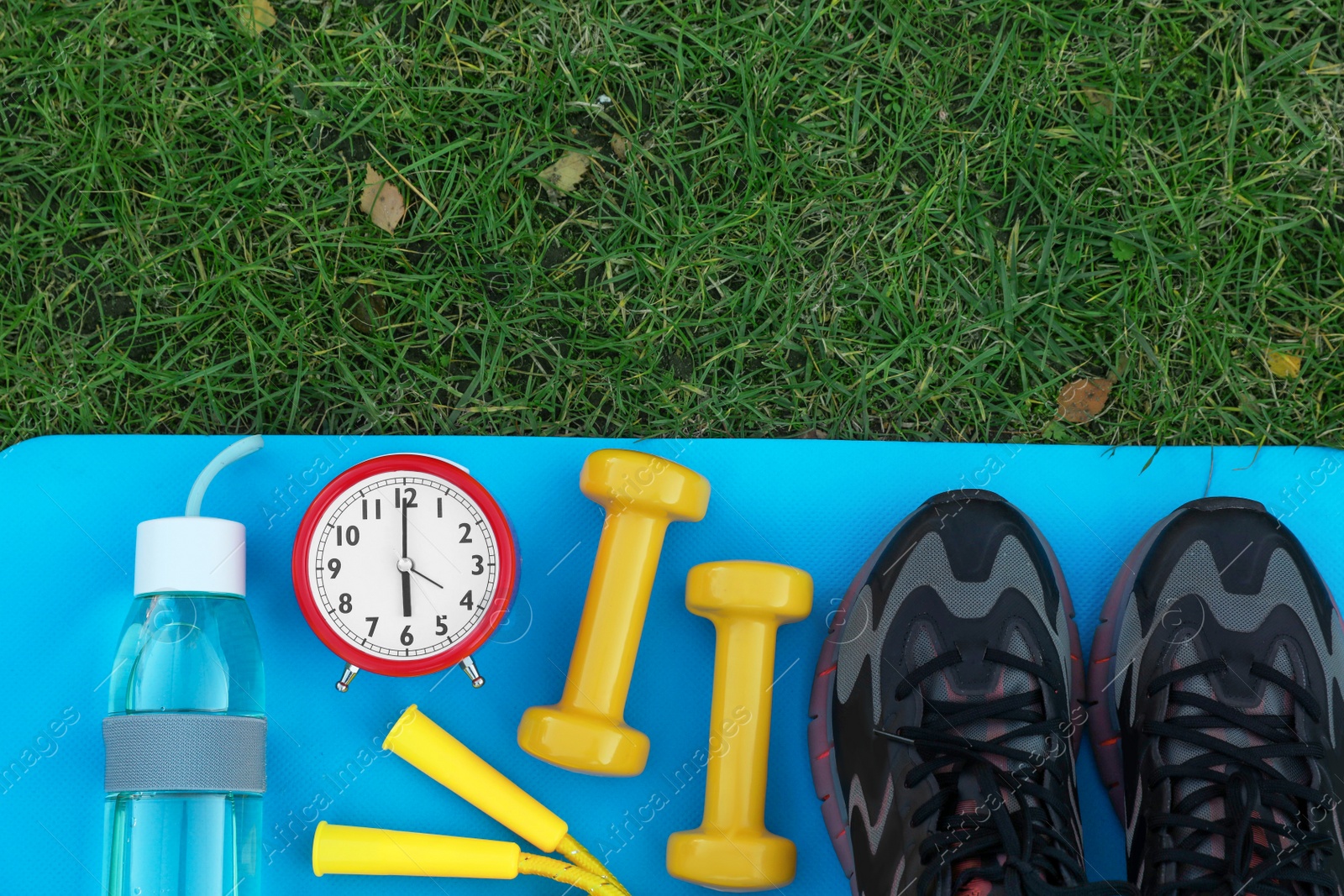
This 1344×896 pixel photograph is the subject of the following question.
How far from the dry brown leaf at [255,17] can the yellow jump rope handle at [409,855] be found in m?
1.24

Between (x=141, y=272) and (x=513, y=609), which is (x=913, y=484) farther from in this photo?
(x=141, y=272)

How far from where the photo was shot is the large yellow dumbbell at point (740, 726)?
4.14ft

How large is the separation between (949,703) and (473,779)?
2.25 ft

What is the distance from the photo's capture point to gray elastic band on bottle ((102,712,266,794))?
4.13 ft

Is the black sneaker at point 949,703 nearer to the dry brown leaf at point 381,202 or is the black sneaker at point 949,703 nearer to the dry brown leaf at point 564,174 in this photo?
the dry brown leaf at point 564,174

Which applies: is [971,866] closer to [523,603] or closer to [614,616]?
[614,616]

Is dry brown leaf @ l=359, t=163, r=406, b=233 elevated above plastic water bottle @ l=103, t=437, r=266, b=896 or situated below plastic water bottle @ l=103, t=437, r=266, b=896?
above

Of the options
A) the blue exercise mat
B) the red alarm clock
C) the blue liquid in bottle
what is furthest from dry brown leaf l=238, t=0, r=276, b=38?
the blue liquid in bottle

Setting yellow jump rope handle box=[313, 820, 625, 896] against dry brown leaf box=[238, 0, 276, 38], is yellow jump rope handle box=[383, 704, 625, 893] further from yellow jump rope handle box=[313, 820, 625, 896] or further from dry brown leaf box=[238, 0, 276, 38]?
dry brown leaf box=[238, 0, 276, 38]

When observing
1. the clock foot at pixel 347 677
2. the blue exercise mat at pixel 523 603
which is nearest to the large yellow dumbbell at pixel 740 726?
the blue exercise mat at pixel 523 603

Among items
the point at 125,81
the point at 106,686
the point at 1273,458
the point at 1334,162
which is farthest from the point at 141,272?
the point at 1334,162

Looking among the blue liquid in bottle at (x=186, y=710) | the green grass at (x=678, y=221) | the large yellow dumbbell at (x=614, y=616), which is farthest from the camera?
the green grass at (x=678, y=221)

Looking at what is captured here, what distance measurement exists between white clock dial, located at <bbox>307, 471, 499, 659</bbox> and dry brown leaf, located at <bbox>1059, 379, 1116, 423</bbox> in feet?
2.98

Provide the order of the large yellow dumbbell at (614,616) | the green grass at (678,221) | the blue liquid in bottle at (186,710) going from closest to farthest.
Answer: the large yellow dumbbell at (614,616), the blue liquid in bottle at (186,710), the green grass at (678,221)
